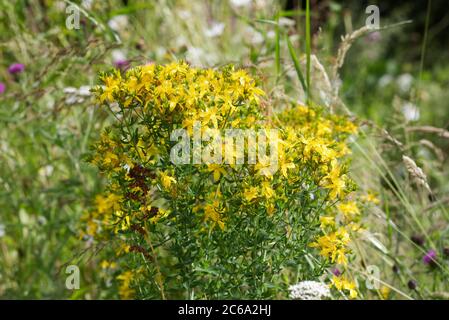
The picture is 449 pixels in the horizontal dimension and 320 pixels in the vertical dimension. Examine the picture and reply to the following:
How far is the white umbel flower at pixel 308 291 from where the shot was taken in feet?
5.21

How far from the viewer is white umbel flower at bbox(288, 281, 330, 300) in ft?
5.21

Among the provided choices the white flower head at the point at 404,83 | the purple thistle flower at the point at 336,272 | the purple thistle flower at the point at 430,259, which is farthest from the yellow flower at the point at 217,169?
the white flower head at the point at 404,83

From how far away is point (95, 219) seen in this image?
2.11 m

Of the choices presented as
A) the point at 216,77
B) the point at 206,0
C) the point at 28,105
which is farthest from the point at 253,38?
the point at 216,77

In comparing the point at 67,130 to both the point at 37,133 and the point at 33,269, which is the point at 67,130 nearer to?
the point at 37,133

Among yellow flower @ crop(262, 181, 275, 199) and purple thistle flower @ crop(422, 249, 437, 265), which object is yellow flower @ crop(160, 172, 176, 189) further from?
purple thistle flower @ crop(422, 249, 437, 265)

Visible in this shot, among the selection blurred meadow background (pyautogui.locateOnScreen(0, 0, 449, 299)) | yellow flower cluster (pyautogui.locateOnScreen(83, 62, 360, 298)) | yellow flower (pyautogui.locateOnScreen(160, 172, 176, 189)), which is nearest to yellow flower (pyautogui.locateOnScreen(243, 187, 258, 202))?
yellow flower cluster (pyautogui.locateOnScreen(83, 62, 360, 298))

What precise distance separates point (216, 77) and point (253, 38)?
1.50m

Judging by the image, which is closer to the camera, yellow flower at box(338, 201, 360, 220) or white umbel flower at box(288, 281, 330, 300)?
white umbel flower at box(288, 281, 330, 300)

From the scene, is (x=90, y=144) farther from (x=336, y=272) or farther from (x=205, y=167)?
(x=336, y=272)

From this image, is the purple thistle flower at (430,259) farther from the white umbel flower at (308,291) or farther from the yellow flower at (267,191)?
the yellow flower at (267,191)

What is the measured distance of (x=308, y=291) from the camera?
159 cm

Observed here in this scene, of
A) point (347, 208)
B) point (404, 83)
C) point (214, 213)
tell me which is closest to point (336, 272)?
point (347, 208)

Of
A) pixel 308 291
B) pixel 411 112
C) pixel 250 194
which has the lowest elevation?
pixel 308 291
